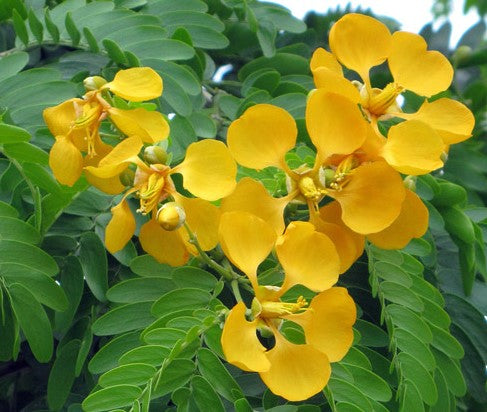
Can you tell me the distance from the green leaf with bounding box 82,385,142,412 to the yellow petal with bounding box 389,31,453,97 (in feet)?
1.45

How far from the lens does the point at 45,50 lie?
4.73 ft

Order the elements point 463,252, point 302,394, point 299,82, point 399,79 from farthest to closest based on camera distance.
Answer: point 299,82 → point 463,252 → point 399,79 → point 302,394

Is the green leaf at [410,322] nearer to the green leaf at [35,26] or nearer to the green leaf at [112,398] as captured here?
the green leaf at [112,398]

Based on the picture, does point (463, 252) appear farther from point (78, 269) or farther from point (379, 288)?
point (78, 269)

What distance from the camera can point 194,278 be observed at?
3.41 ft

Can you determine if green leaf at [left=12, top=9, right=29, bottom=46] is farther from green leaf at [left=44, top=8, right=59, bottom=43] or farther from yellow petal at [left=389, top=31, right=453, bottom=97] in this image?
yellow petal at [left=389, top=31, right=453, bottom=97]

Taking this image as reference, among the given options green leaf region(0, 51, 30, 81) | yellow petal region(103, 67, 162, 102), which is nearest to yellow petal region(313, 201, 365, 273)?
yellow petal region(103, 67, 162, 102)

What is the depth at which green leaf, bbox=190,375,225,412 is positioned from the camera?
96 cm

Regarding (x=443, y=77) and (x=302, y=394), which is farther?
(x=443, y=77)

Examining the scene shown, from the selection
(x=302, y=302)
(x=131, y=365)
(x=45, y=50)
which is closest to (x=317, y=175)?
(x=302, y=302)

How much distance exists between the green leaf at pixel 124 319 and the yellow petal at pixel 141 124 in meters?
0.19

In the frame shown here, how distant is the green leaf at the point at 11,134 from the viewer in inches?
41.0

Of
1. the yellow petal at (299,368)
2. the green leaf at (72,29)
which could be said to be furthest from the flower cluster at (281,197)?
the green leaf at (72,29)

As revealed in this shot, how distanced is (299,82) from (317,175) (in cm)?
49
